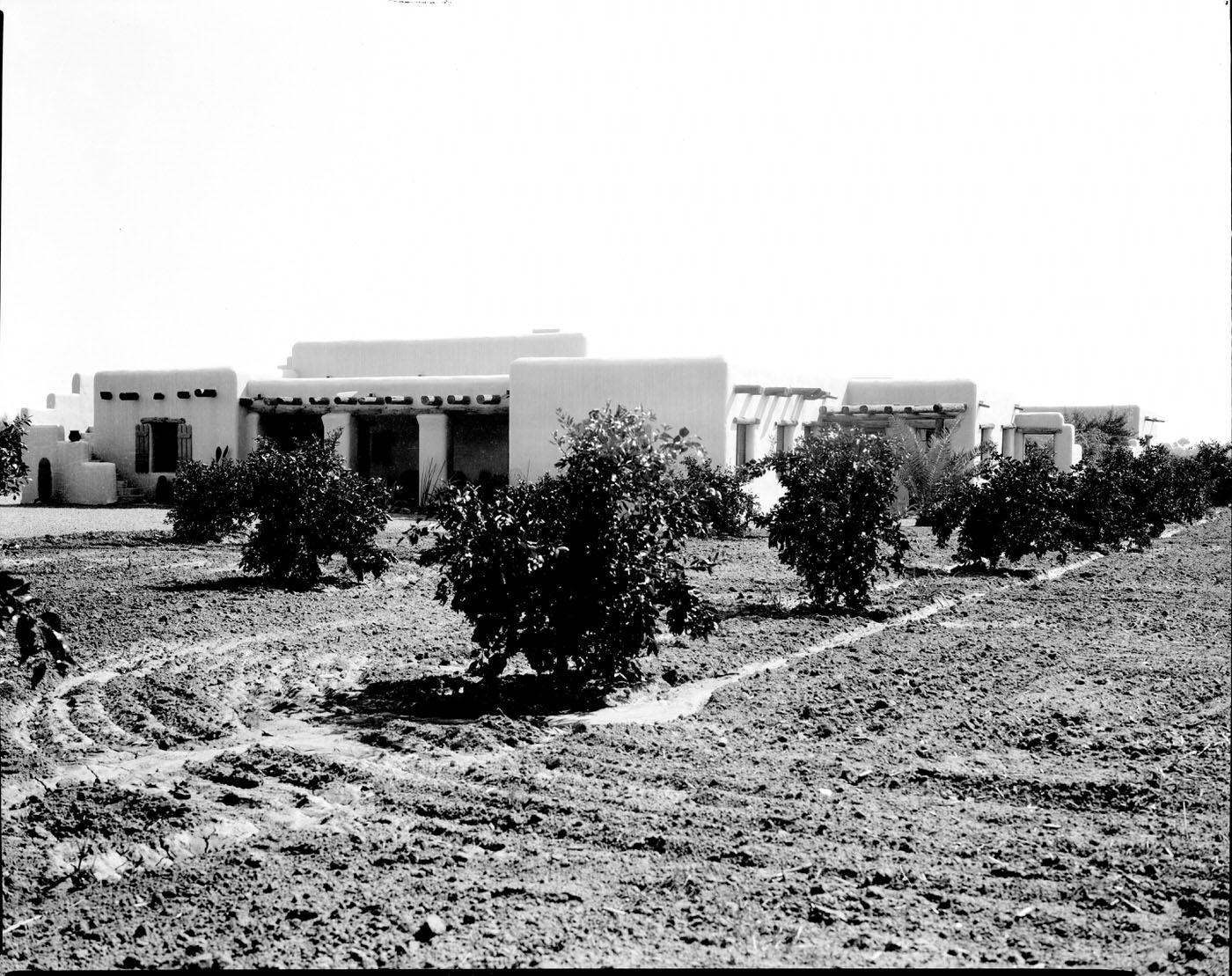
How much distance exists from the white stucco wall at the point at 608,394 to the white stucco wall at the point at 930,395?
7.53 metres

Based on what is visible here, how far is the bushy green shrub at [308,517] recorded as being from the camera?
13.0 m

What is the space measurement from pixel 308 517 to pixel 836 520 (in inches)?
225

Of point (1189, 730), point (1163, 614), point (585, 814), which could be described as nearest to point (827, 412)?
point (1163, 614)

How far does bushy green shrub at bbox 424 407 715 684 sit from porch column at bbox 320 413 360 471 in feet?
64.6

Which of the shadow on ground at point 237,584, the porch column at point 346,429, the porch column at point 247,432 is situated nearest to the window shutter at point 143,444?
the porch column at point 247,432

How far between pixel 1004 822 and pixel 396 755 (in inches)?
123

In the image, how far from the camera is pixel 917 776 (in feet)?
19.5

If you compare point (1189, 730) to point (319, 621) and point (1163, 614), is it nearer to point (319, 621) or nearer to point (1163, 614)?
point (1163, 614)

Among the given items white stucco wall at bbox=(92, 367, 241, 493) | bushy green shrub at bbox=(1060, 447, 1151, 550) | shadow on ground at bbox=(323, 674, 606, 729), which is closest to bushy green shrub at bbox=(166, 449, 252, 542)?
white stucco wall at bbox=(92, 367, 241, 493)

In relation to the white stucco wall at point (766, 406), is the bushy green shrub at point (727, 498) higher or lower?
lower

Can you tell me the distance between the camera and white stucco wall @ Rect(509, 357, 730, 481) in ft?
74.9

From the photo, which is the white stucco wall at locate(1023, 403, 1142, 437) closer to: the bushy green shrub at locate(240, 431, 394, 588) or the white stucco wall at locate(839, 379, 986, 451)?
the white stucco wall at locate(839, 379, 986, 451)

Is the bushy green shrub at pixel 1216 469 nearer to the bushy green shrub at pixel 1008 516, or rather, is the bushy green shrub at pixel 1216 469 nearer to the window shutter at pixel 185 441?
the bushy green shrub at pixel 1008 516

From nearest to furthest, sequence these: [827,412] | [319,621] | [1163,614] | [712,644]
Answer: [712,644] → [319,621] → [1163,614] → [827,412]
